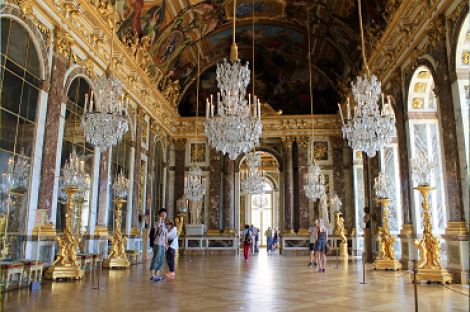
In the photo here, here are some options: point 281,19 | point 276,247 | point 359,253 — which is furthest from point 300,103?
point 276,247

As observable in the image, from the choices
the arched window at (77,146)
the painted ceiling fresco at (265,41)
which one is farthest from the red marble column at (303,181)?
the arched window at (77,146)

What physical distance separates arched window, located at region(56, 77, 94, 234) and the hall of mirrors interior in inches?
2.2

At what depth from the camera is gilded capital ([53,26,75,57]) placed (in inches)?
344

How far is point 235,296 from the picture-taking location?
5.75 meters

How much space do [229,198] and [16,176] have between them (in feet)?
40.9

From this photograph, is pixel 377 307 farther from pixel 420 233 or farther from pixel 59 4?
pixel 59 4

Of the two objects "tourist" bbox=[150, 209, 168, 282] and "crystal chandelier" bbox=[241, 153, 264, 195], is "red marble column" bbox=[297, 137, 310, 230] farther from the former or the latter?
"tourist" bbox=[150, 209, 168, 282]

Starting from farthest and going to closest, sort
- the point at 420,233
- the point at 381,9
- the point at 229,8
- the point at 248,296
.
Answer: the point at 229,8 < the point at 381,9 < the point at 420,233 < the point at 248,296

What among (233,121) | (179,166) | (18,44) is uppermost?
(18,44)

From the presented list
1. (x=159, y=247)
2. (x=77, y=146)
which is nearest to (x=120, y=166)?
(x=77, y=146)

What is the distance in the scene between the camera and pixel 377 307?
4906mm

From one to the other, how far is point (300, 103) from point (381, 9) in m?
8.36

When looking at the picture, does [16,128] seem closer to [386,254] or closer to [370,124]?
[370,124]

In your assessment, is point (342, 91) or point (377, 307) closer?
point (377, 307)
